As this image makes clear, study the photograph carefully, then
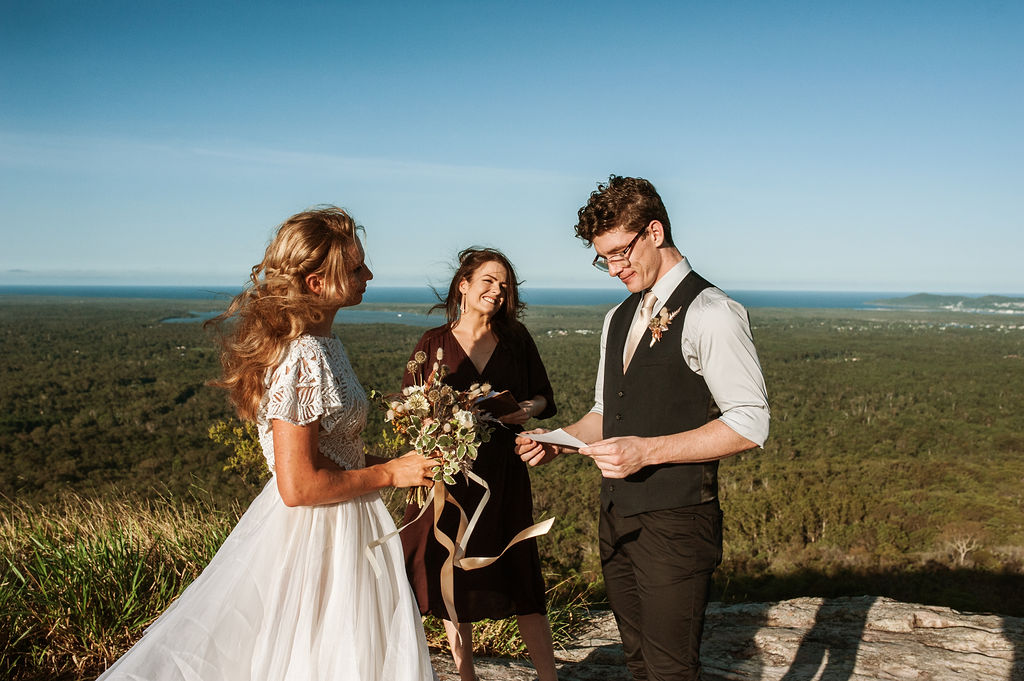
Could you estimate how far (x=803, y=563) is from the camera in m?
9.75

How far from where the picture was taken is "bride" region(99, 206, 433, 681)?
2092 millimetres

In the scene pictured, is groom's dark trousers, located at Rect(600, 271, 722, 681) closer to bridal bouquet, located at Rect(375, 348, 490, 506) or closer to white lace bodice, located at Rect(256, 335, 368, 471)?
bridal bouquet, located at Rect(375, 348, 490, 506)

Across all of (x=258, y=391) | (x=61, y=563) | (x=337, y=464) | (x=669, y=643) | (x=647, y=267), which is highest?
(x=647, y=267)

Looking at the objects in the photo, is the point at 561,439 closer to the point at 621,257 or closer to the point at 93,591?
the point at 621,257

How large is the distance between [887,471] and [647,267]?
21582 mm

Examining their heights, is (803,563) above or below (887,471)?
above

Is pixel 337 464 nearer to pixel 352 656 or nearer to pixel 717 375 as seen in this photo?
pixel 352 656

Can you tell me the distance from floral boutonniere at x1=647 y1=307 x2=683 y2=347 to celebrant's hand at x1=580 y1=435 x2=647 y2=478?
40 centimetres

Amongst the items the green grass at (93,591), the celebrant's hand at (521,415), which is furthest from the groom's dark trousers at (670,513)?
the green grass at (93,591)

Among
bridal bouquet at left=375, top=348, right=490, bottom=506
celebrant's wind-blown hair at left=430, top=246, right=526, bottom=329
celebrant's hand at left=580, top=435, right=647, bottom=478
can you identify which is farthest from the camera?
celebrant's wind-blown hair at left=430, top=246, right=526, bottom=329

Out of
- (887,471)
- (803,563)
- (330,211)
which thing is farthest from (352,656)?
(887,471)

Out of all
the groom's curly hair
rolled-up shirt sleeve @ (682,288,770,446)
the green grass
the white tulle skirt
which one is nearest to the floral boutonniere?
rolled-up shirt sleeve @ (682,288,770,446)

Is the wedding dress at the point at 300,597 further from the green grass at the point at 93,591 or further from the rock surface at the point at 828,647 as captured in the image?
the green grass at the point at 93,591

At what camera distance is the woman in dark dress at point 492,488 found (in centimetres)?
341
